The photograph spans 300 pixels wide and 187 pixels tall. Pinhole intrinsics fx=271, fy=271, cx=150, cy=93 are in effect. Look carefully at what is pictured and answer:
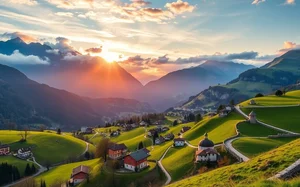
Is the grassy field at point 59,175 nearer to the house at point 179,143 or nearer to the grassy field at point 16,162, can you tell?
the grassy field at point 16,162

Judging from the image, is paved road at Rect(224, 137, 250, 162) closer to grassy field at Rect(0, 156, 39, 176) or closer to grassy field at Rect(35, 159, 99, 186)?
grassy field at Rect(35, 159, 99, 186)

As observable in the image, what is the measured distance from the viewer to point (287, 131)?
282 ft

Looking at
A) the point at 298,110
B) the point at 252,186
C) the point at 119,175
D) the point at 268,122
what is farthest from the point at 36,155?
the point at 252,186

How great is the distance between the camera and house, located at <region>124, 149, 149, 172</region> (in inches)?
3447

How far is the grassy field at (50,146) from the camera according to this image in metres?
154

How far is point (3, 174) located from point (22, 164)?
18.4 m

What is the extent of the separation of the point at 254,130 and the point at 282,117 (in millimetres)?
21855

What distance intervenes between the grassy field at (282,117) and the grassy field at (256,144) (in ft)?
49.9

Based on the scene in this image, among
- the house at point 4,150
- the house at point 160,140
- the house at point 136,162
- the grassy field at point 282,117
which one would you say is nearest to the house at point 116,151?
the house at point 160,140

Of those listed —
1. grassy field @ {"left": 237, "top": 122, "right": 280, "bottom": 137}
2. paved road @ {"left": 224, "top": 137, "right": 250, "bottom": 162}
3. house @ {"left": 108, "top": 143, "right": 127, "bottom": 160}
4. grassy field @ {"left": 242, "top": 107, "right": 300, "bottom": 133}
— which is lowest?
house @ {"left": 108, "top": 143, "right": 127, "bottom": 160}

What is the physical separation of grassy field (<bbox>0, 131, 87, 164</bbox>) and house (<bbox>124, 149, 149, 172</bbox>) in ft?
245

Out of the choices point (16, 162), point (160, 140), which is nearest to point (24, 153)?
point (16, 162)

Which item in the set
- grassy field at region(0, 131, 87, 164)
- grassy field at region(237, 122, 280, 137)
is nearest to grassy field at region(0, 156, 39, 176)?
grassy field at region(0, 131, 87, 164)

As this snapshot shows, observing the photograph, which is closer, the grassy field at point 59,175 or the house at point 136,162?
the house at point 136,162
